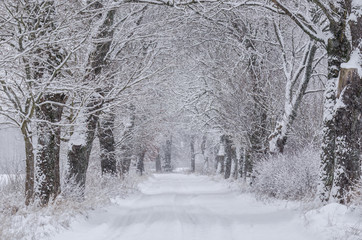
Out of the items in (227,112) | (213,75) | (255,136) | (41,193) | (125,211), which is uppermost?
(213,75)

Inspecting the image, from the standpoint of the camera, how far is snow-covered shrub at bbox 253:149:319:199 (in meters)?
11.6

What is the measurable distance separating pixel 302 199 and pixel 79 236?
5.77 metres

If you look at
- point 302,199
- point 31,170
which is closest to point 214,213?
point 302,199

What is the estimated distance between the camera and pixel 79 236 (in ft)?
24.3

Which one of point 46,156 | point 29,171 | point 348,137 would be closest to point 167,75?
point 46,156

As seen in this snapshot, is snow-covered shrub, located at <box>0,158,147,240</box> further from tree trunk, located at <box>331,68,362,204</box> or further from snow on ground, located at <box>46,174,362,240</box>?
tree trunk, located at <box>331,68,362,204</box>

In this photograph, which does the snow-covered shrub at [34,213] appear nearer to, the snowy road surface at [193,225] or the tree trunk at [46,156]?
the snowy road surface at [193,225]

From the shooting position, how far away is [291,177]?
39.7ft

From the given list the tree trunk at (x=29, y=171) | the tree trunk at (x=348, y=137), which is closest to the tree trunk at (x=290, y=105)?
the tree trunk at (x=348, y=137)

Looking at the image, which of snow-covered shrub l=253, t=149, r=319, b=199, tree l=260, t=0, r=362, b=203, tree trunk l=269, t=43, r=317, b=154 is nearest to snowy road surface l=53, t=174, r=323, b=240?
snow-covered shrub l=253, t=149, r=319, b=199

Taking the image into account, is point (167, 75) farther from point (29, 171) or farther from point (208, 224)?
point (208, 224)

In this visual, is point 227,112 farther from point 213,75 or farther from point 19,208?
point 19,208

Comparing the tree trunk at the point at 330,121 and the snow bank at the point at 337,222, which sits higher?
the tree trunk at the point at 330,121

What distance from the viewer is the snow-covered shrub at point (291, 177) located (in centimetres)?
1156
